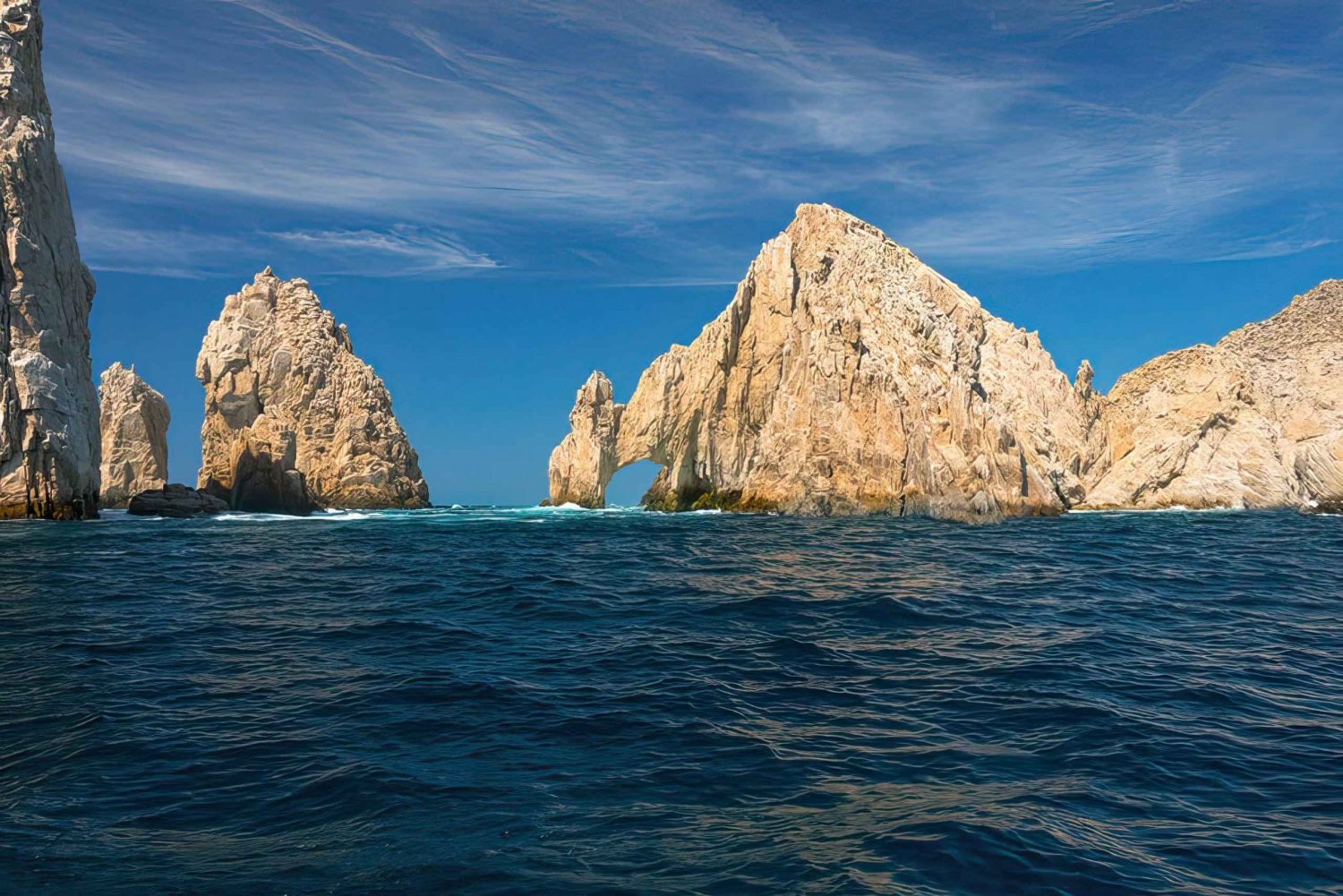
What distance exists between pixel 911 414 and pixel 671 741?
67.6m

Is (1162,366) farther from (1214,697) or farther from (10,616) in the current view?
(10,616)

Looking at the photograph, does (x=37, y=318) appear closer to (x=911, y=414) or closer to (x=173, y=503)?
(x=173, y=503)

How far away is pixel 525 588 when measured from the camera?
22.2 metres

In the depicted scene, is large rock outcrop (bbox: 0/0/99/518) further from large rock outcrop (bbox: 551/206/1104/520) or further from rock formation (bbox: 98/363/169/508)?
rock formation (bbox: 98/363/169/508)

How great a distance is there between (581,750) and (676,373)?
91.2 metres

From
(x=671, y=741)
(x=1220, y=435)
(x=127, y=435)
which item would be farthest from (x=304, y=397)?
(x=671, y=741)

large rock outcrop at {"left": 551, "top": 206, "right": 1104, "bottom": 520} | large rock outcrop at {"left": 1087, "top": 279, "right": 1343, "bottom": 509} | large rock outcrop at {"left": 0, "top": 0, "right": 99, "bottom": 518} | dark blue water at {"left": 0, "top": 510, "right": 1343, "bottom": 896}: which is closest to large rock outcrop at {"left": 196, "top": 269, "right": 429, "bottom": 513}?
large rock outcrop at {"left": 551, "top": 206, "right": 1104, "bottom": 520}

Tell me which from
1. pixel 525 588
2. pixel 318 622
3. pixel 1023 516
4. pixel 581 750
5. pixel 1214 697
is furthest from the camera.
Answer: pixel 1023 516

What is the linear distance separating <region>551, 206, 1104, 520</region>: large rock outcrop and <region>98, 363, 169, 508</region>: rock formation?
60064 millimetres

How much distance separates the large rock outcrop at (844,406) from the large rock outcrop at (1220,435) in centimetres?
492

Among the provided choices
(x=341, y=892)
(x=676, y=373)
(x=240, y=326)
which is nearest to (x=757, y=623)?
(x=341, y=892)

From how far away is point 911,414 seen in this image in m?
73.7

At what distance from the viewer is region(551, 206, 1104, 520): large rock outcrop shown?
7100 cm

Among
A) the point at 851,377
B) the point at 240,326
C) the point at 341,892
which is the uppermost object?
the point at 240,326
